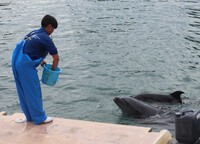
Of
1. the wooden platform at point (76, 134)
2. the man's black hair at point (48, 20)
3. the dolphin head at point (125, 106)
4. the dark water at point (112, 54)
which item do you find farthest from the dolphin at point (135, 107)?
the man's black hair at point (48, 20)

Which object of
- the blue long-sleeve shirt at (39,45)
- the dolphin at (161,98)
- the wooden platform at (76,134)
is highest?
the blue long-sleeve shirt at (39,45)

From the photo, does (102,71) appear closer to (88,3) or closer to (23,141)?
(23,141)

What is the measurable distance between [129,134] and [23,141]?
Result: 6.06 feet

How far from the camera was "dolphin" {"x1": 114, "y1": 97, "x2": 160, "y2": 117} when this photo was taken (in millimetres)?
10273

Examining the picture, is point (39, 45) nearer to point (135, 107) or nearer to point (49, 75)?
point (49, 75)

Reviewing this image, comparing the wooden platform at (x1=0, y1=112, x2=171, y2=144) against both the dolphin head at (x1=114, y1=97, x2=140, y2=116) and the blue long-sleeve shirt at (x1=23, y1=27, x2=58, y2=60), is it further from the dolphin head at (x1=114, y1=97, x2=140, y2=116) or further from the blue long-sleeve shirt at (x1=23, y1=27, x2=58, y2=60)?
the dolphin head at (x1=114, y1=97, x2=140, y2=116)

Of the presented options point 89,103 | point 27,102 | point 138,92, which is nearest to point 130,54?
point 138,92

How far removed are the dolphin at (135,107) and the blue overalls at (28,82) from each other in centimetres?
315

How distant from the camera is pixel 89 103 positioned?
37.9 ft

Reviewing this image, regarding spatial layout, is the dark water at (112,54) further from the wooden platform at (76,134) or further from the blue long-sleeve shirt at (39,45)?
the blue long-sleeve shirt at (39,45)

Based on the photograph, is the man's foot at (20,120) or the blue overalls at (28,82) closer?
the blue overalls at (28,82)

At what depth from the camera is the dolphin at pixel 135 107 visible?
10273mm

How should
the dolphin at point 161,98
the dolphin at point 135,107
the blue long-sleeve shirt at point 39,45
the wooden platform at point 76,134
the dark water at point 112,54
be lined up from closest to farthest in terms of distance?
the wooden platform at point 76,134 → the blue long-sleeve shirt at point 39,45 → the dolphin at point 135,107 → the dolphin at point 161,98 → the dark water at point 112,54

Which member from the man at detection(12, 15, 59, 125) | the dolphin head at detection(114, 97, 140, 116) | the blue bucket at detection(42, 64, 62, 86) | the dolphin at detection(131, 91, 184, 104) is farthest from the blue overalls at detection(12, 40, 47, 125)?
the dolphin at detection(131, 91, 184, 104)
